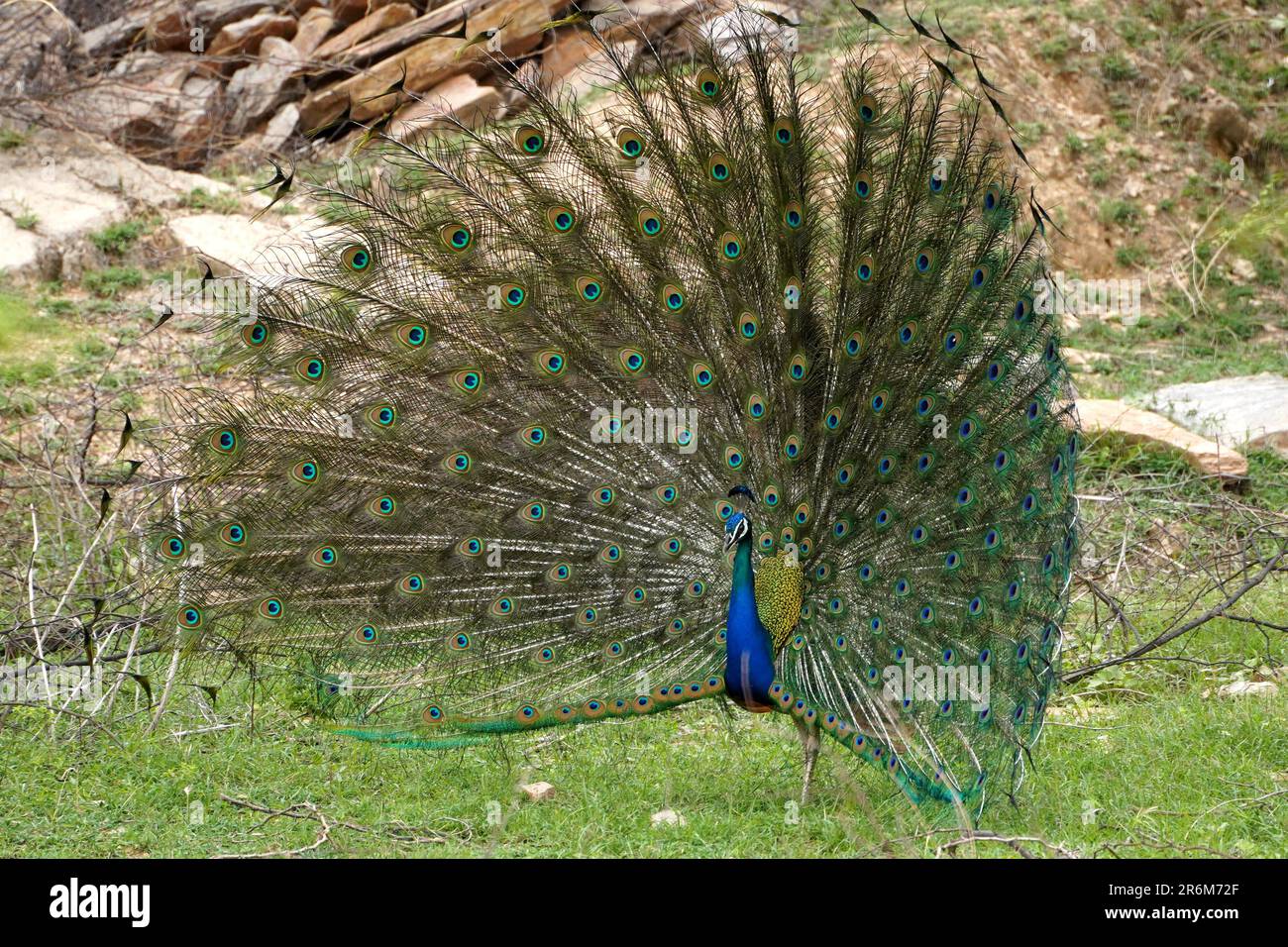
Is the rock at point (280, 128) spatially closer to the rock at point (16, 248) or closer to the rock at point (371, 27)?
the rock at point (371, 27)

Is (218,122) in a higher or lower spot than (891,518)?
higher

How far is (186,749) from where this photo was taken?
5.74 m

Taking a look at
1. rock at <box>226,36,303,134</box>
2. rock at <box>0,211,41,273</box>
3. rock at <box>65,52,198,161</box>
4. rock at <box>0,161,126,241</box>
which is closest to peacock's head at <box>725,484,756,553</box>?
rock at <box>0,211,41,273</box>

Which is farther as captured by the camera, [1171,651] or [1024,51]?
[1024,51]

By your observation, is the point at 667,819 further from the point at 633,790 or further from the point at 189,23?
the point at 189,23

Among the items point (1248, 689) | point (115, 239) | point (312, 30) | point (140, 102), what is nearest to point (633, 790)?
point (1248, 689)

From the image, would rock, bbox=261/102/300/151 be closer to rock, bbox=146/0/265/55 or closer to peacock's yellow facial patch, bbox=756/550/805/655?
rock, bbox=146/0/265/55

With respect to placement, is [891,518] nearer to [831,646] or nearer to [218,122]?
[831,646]

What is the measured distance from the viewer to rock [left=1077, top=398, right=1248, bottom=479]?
8.91 m

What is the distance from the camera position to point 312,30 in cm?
1316

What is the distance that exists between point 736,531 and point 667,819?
1135 millimetres

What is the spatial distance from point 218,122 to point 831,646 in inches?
385

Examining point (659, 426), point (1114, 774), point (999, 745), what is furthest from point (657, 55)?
point (1114, 774)

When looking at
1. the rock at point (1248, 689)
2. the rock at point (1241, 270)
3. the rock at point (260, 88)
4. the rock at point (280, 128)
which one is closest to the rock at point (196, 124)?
the rock at point (260, 88)
